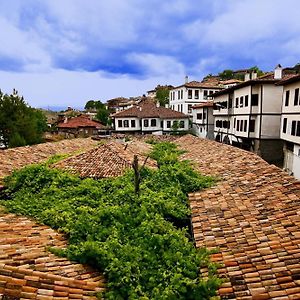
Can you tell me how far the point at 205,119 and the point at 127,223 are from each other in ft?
123

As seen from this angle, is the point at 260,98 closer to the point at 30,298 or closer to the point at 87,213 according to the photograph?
the point at 87,213

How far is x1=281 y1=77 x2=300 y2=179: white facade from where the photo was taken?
896 inches

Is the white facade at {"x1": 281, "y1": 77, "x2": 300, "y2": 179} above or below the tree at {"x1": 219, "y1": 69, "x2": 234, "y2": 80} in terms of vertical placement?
below

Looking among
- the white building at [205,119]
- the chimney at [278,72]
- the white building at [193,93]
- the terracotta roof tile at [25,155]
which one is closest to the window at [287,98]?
the chimney at [278,72]

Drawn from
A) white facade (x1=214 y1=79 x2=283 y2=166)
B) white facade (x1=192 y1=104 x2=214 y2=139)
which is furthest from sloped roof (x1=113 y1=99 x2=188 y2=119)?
white facade (x1=214 y1=79 x2=283 y2=166)

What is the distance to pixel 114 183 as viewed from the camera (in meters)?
13.1

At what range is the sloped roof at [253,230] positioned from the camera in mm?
5602

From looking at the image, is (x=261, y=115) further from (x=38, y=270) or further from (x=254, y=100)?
(x=38, y=270)

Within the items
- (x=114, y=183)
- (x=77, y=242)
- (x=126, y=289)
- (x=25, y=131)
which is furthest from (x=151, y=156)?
(x=25, y=131)

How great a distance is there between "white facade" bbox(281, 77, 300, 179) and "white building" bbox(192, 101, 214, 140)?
18.0 m

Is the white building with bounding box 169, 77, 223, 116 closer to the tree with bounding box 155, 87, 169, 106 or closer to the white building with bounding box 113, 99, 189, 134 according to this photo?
the white building with bounding box 113, 99, 189, 134

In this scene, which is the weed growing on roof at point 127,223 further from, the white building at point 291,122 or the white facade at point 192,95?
the white facade at point 192,95

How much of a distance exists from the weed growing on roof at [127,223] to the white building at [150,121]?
34.5 meters

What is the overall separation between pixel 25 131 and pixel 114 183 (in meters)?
28.1
